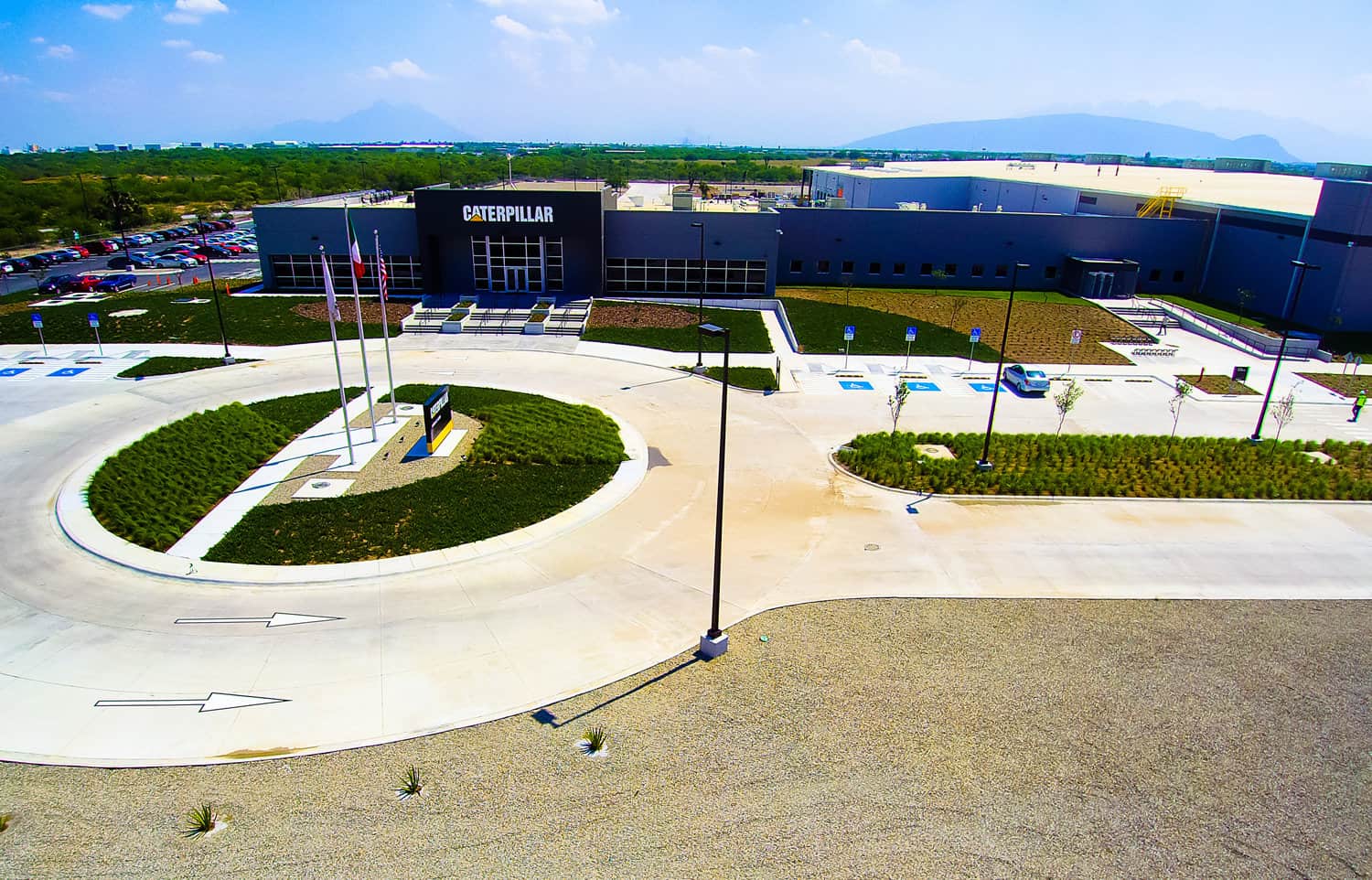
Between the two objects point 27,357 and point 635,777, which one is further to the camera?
point 27,357

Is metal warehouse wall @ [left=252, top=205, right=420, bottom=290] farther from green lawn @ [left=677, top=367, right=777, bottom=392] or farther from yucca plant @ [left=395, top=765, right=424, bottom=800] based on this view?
yucca plant @ [left=395, top=765, right=424, bottom=800]

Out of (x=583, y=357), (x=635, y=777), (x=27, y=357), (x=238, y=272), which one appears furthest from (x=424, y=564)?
(x=238, y=272)

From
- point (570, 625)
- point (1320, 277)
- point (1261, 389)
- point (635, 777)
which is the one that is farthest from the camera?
point (1320, 277)

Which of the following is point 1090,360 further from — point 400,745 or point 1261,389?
point 400,745

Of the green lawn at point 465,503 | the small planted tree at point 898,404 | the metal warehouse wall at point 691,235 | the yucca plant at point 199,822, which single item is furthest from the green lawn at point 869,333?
the yucca plant at point 199,822

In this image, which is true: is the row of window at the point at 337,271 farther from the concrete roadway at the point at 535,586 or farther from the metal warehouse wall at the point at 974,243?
the metal warehouse wall at the point at 974,243

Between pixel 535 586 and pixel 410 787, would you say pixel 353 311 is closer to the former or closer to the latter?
pixel 535 586

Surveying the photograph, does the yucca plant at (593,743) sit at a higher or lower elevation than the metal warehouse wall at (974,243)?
lower
